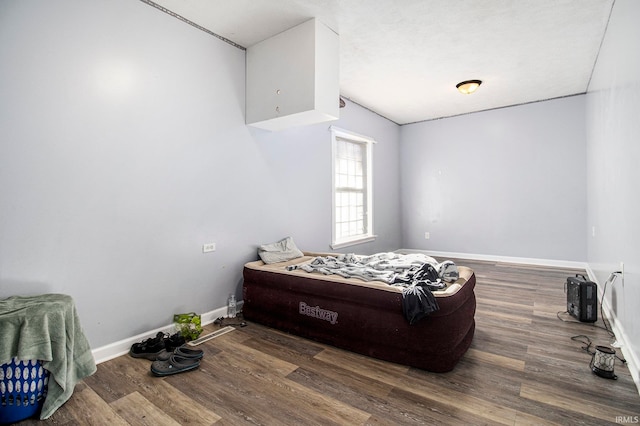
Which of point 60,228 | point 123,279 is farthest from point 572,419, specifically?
point 60,228

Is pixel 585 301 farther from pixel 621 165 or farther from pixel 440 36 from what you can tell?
pixel 440 36

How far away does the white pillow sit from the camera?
11.0 feet

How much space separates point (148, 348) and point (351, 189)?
385cm

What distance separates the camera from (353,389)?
6.36 feet

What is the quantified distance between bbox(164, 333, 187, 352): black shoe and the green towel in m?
0.59

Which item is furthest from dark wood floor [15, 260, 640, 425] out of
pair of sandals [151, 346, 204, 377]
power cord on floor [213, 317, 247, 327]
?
→ power cord on floor [213, 317, 247, 327]

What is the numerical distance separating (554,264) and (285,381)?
211 inches

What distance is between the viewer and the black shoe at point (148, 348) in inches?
92.8

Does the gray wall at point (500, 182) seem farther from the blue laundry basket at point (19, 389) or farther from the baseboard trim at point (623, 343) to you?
the blue laundry basket at point (19, 389)

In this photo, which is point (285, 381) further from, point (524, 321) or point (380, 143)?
point (380, 143)

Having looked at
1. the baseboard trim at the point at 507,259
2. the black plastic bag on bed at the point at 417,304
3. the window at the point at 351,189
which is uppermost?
the window at the point at 351,189

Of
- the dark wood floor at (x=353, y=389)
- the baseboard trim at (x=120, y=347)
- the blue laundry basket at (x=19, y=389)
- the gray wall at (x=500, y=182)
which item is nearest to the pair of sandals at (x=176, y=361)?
the dark wood floor at (x=353, y=389)

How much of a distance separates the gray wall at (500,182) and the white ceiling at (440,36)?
774 millimetres

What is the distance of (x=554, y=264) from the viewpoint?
534cm
